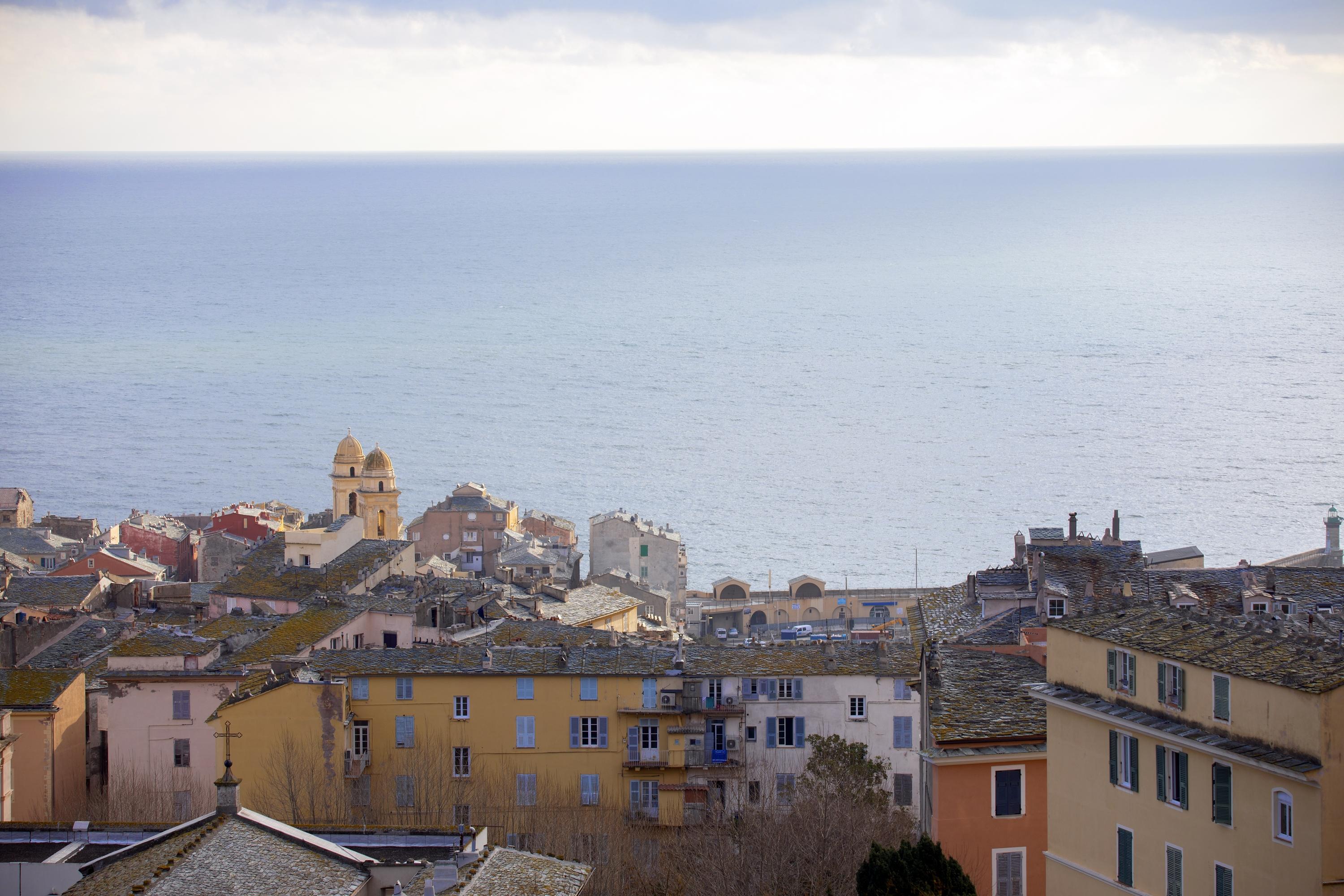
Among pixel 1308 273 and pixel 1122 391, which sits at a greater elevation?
pixel 1308 273

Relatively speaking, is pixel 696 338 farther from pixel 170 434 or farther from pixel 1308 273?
pixel 1308 273

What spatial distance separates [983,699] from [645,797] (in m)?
11.3

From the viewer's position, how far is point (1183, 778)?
57.1ft

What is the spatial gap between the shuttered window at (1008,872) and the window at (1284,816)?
5.47 metres

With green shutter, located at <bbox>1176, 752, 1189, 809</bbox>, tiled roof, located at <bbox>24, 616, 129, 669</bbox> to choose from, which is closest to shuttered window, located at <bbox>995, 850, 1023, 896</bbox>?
green shutter, located at <bbox>1176, 752, 1189, 809</bbox>

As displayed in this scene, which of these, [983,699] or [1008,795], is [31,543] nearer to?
[983,699]

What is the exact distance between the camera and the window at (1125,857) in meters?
18.2

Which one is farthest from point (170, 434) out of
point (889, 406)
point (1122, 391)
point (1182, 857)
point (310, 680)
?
point (1182, 857)

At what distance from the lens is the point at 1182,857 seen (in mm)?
17406

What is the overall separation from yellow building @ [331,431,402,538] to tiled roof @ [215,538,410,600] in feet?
24.1

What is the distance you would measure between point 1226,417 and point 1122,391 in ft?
38.1

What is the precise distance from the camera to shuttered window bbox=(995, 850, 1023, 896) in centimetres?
2134

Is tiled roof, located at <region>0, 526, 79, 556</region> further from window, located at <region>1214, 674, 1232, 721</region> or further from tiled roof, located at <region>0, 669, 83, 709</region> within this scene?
window, located at <region>1214, 674, 1232, 721</region>

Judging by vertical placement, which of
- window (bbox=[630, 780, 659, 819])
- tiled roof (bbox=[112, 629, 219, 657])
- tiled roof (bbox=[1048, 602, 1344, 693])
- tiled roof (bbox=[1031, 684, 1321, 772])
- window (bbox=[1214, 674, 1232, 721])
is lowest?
window (bbox=[630, 780, 659, 819])
